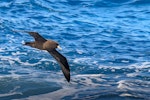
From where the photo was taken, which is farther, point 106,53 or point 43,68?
point 106,53

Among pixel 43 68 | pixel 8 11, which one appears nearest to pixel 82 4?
pixel 8 11

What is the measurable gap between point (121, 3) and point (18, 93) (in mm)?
15794

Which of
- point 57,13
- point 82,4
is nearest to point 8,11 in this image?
point 57,13

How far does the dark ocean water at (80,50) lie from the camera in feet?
44.4

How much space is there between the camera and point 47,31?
66.6 ft

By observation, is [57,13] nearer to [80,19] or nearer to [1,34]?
[80,19]

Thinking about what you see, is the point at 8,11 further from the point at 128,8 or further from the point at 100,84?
the point at 100,84

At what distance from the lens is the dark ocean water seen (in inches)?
533

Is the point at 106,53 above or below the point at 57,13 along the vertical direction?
below

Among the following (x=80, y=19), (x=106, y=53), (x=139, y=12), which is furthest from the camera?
(x=139, y=12)

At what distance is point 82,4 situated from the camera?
2644cm

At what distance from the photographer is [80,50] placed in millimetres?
17922

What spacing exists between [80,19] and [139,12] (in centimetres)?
446

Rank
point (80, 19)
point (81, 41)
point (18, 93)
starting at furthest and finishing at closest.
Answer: point (80, 19), point (81, 41), point (18, 93)
